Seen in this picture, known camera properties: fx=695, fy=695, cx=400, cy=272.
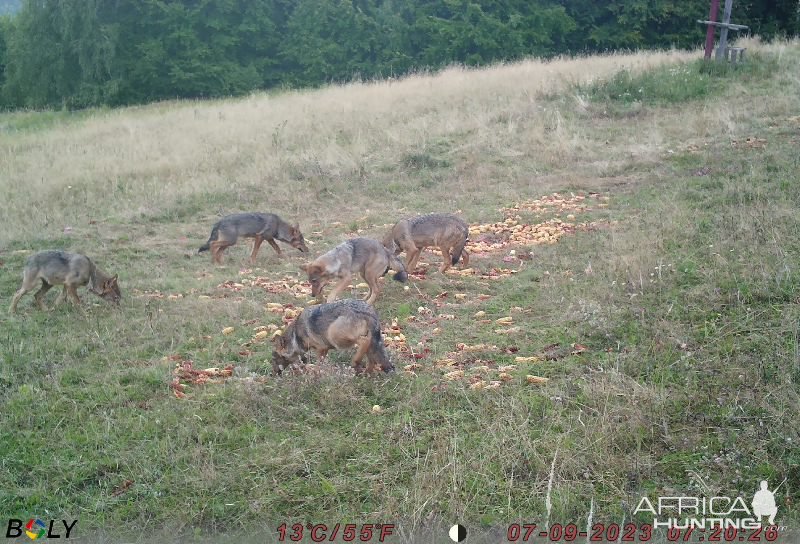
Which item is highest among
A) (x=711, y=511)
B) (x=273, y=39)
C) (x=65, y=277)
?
(x=273, y=39)

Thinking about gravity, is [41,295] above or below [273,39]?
below

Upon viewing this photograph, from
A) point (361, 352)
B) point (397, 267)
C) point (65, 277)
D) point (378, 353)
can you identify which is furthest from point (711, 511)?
point (65, 277)

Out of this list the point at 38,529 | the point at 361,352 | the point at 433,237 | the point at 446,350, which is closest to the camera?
the point at 38,529

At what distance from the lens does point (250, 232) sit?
11.7 meters

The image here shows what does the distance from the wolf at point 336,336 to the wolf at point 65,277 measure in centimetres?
355

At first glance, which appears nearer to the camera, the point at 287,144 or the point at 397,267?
the point at 397,267

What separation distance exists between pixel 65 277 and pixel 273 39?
34849 mm

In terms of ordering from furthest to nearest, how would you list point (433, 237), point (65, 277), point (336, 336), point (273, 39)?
point (273, 39), point (433, 237), point (65, 277), point (336, 336)

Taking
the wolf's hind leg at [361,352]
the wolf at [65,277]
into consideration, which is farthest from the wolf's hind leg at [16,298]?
the wolf's hind leg at [361,352]

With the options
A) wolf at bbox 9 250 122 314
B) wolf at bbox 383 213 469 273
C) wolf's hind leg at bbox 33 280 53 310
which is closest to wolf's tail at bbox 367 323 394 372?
wolf at bbox 383 213 469 273

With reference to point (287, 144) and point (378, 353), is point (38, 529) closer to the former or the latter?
point (378, 353)

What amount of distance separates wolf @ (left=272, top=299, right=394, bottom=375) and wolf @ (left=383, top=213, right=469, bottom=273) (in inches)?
123

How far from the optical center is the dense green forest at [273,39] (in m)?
37.8

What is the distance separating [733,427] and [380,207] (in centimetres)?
958
